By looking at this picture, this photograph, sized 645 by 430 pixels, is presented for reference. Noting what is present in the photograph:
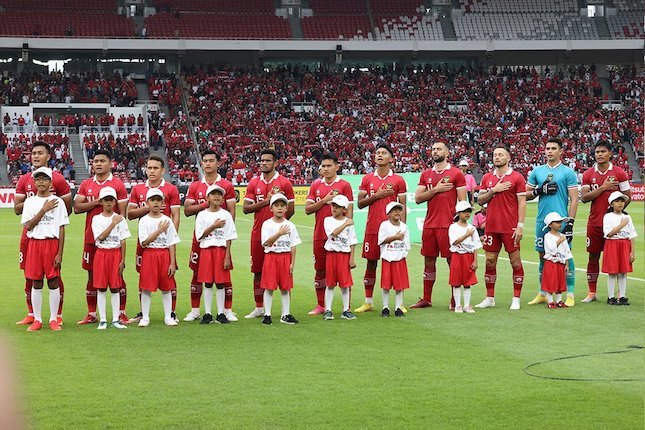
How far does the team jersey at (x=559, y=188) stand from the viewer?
12438 millimetres

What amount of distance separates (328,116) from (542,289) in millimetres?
42033

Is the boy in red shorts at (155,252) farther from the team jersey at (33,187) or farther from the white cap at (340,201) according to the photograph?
Result: the white cap at (340,201)

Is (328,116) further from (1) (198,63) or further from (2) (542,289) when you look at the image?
(2) (542,289)

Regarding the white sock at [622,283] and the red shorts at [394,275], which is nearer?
the red shorts at [394,275]

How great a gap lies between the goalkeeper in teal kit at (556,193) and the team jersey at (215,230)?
13.5 ft

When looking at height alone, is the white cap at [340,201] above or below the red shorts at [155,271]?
above

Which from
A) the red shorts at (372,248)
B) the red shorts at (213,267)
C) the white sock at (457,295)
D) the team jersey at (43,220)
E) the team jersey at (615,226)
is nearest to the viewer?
the team jersey at (43,220)

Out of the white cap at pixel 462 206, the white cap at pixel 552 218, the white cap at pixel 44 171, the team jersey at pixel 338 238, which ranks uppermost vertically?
the white cap at pixel 44 171

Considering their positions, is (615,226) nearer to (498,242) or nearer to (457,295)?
(498,242)

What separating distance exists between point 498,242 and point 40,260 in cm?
584

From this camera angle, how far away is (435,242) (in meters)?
12.2

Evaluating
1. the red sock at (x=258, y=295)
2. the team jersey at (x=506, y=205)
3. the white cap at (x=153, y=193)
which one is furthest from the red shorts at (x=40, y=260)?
the team jersey at (x=506, y=205)

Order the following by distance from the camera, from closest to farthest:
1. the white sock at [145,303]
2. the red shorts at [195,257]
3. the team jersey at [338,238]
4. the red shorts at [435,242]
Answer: the white sock at [145,303]
the red shorts at [195,257]
the team jersey at [338,238]
the red shorts at [435,242]

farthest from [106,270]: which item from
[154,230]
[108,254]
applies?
[154,230]
